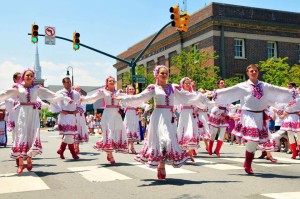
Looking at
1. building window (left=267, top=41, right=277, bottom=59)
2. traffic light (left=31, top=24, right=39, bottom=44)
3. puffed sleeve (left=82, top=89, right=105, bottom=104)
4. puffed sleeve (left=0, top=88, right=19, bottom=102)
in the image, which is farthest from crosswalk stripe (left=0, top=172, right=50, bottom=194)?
building window (left=267, top=41, right=277, bottom=59)

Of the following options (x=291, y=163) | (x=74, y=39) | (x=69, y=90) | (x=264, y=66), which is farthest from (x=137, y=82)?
(x=291, y=163)

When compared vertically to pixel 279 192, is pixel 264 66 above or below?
above

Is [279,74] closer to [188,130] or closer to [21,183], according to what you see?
[188,130]

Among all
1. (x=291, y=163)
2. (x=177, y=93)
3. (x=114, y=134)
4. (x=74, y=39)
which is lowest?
(x=291, y=163)

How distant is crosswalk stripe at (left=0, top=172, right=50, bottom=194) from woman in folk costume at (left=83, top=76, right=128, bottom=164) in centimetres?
202

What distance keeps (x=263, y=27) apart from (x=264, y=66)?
668cm

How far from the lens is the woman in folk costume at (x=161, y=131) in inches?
277

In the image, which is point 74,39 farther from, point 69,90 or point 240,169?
point 240,169

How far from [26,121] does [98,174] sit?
72.2 inches

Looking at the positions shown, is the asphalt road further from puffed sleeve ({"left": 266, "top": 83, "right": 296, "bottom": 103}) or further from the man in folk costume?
puffed sleeve ({"left": 266, "top": 83, "right": 296, "bottom": 103})

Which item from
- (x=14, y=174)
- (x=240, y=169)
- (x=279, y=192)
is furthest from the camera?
(x=240, y=169)

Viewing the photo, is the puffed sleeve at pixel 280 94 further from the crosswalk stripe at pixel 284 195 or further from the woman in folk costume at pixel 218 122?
the woman in folk costume at pixel 218 122

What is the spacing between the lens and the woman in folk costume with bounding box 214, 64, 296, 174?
7.73 metres

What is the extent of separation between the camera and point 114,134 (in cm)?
966
